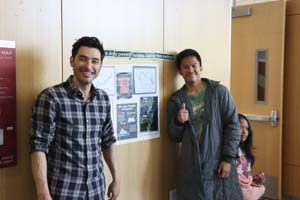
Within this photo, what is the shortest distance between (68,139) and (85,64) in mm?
356

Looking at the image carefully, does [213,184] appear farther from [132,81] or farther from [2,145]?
[2,145]

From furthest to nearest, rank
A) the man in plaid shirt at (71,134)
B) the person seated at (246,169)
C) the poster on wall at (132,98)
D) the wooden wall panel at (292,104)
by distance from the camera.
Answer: the wooden wall panel at (292,104) < the person seated at (246,169) < the poster on wall at (132,98) < the man in plaid shirt at (71,134)

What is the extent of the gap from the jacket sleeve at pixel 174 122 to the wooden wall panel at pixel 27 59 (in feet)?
2.84

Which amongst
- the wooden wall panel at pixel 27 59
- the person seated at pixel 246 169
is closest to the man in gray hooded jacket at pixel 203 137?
the person seated at pixel 246 169

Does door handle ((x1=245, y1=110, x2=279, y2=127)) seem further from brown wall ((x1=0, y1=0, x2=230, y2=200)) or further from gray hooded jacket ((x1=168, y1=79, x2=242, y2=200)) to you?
gray hooded jacket ((x1=168, y1=79, x2=242, y2=200))

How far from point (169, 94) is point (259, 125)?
1596 mm

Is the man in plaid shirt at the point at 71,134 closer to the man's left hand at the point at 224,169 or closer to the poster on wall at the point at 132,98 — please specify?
the poster on wall at the point at 132,98

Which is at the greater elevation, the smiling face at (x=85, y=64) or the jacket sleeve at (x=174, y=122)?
the smiling face at (x=85, y=64)

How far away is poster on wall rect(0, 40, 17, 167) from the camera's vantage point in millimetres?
1694

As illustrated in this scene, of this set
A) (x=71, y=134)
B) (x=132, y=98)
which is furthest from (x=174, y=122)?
(x=71, y=134)

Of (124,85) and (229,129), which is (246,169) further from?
(124,85)

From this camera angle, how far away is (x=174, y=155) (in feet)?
8.70

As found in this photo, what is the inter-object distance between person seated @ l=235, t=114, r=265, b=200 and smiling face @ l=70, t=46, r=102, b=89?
1.41 metres

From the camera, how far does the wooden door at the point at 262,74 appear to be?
366 centimetres
